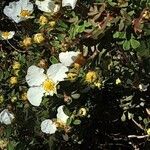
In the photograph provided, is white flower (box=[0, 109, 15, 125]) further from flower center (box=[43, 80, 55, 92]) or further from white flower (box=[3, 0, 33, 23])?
white flower (box=[3, 0, 33, 23])

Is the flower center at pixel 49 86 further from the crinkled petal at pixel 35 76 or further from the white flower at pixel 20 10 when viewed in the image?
the white flower at pixel 20 10

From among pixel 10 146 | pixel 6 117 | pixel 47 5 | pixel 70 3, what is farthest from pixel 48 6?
pixel 10 146

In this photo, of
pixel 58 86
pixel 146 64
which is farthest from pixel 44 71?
pixel 146 64

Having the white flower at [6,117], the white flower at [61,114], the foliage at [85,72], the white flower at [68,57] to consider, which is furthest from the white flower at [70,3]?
the white flower at [6,117]

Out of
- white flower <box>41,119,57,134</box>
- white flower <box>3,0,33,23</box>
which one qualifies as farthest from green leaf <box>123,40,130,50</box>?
white flower <box>3,0,33,23</box>

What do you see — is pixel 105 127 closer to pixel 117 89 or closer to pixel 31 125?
pixel 117 89
